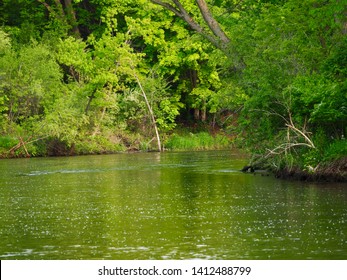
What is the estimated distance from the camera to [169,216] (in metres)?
20.8

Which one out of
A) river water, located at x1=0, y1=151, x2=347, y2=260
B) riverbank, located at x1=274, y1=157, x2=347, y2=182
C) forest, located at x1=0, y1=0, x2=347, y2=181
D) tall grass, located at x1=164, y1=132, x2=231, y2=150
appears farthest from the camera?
tall grass, located at x1=164, y1=132, x2=231, y2=150

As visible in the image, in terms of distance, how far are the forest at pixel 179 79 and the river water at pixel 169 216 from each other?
6.67ft

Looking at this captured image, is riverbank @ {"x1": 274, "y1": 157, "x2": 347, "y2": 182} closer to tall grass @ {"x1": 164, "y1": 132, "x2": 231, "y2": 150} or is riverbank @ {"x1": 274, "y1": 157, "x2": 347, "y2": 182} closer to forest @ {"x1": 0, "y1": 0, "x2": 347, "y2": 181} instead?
forest @ {"x1": 0, "y1": 0, "x2": 347, "y2": 181}

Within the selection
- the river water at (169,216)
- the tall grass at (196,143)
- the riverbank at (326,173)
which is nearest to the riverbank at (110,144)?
the tall grass at (196,143)

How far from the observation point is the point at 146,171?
35812 millimetres

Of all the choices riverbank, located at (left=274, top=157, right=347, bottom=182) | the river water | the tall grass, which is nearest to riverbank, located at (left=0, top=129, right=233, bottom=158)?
the tall grass

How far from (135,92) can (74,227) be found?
36986 mm

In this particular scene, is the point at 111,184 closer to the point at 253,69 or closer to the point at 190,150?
the point at 253,69

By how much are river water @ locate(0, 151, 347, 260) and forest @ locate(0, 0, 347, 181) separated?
2032mm

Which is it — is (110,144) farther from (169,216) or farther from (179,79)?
(169,216)

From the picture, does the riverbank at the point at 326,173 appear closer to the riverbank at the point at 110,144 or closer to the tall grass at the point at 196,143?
the riverbank at the point at 110,144

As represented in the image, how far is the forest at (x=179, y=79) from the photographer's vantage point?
2945 centimetres

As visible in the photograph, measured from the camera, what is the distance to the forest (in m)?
29.5
